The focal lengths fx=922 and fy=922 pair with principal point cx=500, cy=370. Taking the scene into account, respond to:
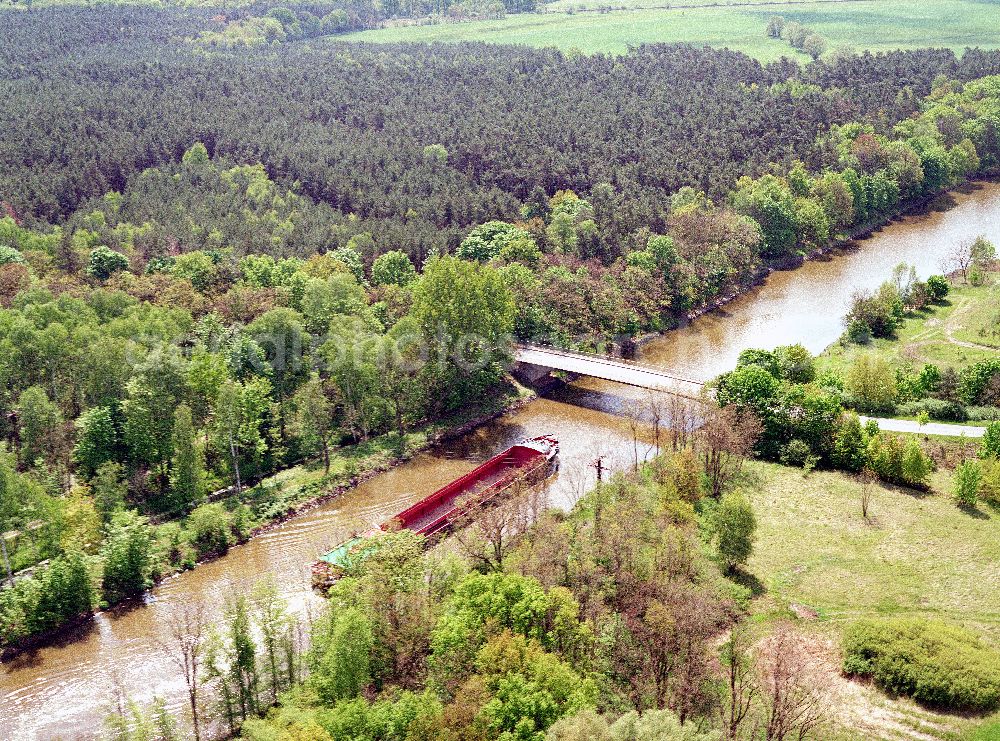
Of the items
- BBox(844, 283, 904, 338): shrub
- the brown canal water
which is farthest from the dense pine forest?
the brown canal water

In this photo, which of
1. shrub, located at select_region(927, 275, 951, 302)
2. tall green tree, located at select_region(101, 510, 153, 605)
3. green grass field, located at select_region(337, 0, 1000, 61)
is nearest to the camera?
tall green tree, located at select_region(101, 510, 153, 605)

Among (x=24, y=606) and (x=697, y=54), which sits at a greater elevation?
(x=697, y=54)

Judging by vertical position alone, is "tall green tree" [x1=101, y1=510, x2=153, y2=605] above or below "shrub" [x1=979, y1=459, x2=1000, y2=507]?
above

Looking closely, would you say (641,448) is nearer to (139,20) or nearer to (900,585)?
(900,585)

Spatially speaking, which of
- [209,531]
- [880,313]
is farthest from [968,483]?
[209,531]

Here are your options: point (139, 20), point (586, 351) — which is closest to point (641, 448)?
point (586, 351)

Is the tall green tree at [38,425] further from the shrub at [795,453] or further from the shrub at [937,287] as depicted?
the shrub at [937,287]

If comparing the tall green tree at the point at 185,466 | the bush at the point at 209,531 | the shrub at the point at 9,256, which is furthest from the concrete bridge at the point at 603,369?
the shrub at the point at 9,256

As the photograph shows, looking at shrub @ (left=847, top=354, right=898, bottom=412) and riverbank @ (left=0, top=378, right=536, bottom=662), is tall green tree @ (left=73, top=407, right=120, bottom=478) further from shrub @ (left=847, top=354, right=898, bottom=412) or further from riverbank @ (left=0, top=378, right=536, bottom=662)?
shrub @ (left=847, top=354, right=898, bottom=412)
